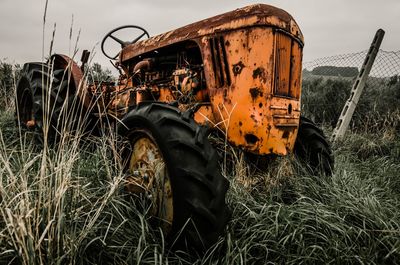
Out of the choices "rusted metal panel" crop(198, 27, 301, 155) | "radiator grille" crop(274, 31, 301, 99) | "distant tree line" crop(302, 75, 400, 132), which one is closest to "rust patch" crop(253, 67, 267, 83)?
"rusted metal panel" crop(198, 27, 301, 155)

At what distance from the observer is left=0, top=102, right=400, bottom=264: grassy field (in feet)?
4.71

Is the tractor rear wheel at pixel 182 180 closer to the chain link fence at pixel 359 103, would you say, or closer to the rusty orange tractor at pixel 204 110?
the rusty orange tractor at pixel 204 110

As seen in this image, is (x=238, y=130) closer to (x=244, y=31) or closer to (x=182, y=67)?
(x=244, y=31)

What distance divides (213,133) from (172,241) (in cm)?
115

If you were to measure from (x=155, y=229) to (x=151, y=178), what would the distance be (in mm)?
296

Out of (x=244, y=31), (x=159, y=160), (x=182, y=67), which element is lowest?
(x=159, y=160)

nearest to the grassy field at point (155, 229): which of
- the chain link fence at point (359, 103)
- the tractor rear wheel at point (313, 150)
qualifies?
the tractor rear wheel at point (313, 150)

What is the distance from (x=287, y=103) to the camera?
239cm

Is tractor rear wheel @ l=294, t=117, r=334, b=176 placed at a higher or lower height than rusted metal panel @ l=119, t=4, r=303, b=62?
lower

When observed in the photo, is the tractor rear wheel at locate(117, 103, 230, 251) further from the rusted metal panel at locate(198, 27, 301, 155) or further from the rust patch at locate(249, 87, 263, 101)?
the rust patch at locate(249, 87, 263, 101)

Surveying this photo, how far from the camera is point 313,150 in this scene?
2.98 metres

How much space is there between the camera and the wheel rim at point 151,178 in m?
1.81

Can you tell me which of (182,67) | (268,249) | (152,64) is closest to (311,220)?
(268,249)

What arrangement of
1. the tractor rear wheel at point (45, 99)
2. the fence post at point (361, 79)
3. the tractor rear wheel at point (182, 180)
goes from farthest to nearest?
1. the fence post at point (361, 79)
2. the tractor rear wheel at point (45, 99)
3. the tractor rear wheel at point (182, 180)
